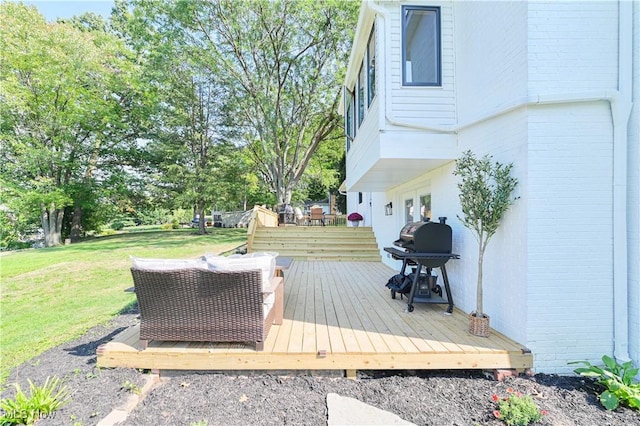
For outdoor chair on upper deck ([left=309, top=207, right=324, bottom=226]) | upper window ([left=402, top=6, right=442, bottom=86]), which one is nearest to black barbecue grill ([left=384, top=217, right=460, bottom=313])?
upper window ([left=402, top=6, right=442, bottom=86])

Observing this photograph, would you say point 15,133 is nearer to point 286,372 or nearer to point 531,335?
point 286,372

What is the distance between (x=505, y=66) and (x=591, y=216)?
1698 millimetres

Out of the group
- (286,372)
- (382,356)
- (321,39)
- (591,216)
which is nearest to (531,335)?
(591,216)

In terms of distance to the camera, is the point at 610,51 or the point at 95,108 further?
the point at 95,108

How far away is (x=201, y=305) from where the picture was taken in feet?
9.05

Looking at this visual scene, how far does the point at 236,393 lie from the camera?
2.55 meters

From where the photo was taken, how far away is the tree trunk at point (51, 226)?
48.1 feet

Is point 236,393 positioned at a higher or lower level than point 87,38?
lower

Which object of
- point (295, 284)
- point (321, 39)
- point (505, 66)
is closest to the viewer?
point (505, 66)

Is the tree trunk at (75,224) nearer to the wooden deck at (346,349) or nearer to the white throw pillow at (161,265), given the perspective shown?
the wooden deck at (346,349)

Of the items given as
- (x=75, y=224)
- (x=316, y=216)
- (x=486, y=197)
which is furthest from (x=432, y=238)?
(x=75, y=224)

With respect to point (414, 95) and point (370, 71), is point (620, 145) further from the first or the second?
point (370, 71)

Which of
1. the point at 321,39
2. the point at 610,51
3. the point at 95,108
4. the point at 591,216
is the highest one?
the point at 321,39

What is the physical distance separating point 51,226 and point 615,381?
1955 centimetres
